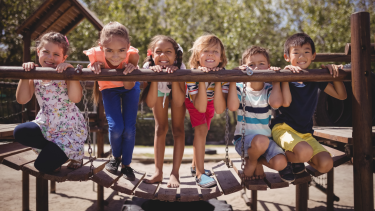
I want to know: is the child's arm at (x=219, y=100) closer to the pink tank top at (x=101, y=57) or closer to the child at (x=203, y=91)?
the child at (x=203, y=91)

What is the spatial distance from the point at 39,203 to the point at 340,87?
319cm

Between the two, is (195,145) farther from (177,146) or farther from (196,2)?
(196,2)

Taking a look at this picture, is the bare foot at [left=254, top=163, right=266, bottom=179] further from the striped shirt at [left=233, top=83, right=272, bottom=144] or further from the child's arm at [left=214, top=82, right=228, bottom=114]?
the child's arm at [left=214, top=82, right=228, bottom=114]

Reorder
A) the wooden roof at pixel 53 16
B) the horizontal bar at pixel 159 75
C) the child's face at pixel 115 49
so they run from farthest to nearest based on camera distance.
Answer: the wooden roof at pixel 53 16 → the child's face at pixel 115 49 → the horizontal bar at pixel 159 75

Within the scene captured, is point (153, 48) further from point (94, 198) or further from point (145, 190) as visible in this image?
point (94, 198)

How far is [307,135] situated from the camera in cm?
271

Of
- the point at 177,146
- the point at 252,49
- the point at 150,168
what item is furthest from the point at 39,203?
the point at 150,168

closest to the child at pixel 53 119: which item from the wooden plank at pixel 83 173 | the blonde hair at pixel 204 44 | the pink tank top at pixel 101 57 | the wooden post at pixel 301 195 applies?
the wooden plank at pixel 83 173

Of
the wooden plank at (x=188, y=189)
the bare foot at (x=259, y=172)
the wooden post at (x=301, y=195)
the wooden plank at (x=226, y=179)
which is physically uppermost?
the bare foot at (x=259, y=172)

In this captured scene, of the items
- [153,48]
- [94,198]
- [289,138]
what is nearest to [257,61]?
[289,138]

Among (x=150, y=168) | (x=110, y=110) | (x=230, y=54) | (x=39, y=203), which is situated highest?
(x=230, y=54)

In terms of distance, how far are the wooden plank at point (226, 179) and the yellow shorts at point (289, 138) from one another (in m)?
0.55

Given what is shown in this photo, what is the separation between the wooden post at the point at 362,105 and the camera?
2.45 metres

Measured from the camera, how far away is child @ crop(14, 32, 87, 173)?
2.47m
